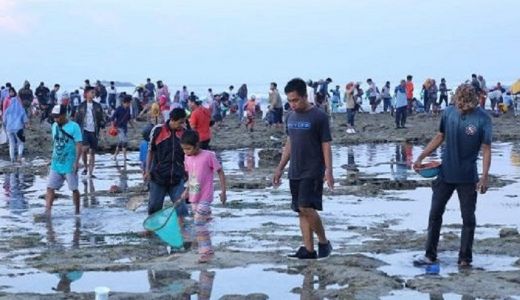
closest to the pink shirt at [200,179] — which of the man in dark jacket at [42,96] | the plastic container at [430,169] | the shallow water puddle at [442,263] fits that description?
the shallow water puddle at [442,263]

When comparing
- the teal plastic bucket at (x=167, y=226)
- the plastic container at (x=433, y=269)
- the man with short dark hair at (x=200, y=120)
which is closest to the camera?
the plastic container at (x=433, y=269)

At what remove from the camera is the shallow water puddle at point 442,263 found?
30.7ft

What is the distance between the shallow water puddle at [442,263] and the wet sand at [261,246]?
0.04ft

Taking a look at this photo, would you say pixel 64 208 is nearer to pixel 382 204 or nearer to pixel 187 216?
pixel 187 216

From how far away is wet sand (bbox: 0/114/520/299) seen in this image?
28.3ft

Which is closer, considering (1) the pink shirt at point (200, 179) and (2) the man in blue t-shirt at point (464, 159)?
(2) the man in blue t-shirt at point (464, 159)

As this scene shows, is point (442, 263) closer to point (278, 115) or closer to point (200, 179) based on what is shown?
point (200, 179)

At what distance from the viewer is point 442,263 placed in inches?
386

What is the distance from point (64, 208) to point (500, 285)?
8.34 metres

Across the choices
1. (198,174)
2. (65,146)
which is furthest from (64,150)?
(198,174)

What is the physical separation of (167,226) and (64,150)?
364 centimetres

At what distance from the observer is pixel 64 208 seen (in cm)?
1516

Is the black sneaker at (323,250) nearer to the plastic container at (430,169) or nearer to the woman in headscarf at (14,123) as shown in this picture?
the plastic container at (430,169)

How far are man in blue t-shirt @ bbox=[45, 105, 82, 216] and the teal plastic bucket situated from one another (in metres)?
3.29
